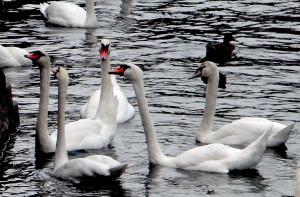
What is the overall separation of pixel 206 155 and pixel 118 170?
1.33 metres

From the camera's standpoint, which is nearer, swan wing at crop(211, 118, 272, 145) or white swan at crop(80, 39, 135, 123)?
swan wing at crop(211, 118, 272, 145)

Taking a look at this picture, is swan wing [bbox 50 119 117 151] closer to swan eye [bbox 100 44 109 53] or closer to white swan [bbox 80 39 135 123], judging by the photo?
white swan [bbox 80 39 135 123]

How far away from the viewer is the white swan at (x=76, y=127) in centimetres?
1247

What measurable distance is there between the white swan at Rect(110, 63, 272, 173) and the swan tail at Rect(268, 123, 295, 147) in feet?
3.00

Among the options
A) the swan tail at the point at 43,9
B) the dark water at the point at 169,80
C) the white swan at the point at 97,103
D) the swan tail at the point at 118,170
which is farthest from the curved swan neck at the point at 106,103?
the swan tail at the point at 43,9

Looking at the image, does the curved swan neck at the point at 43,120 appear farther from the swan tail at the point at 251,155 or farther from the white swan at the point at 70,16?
the white swan at the point at 70,16

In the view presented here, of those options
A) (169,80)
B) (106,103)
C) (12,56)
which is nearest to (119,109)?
(106,103)

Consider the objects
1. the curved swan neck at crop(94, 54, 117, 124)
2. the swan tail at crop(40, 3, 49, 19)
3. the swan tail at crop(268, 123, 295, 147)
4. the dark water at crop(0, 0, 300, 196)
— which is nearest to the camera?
the dark water at crop(0, 0, 300, 196)

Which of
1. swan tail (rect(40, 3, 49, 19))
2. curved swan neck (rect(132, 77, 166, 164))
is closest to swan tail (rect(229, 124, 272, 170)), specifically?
curved swan neck (rect(132, 77, 166, 164))

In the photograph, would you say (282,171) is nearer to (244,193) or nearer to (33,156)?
(244,193)

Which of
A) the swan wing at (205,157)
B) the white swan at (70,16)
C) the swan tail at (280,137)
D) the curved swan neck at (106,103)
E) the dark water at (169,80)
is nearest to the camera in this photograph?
the dark water at (169,80)

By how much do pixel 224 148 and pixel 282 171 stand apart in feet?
2.46

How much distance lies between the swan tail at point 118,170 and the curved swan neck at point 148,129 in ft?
3.51

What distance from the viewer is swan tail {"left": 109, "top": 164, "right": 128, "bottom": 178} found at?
10703 millimetres
